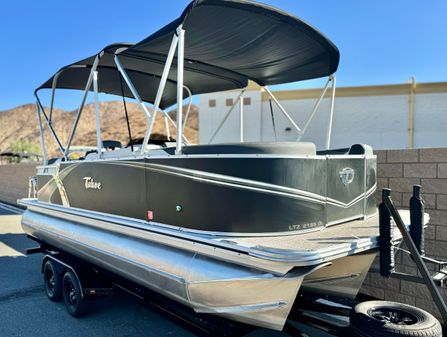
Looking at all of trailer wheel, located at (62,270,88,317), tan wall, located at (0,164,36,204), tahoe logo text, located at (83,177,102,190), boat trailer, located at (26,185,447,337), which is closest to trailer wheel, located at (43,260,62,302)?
boat trailer, located at (26,185,447,337)

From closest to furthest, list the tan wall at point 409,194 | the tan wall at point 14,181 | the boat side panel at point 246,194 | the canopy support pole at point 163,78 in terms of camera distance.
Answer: the boat side panel at point 246,194 → the canopy support pole at point 163,78 → the tan wall at point 409,194 → the tan wall at point 14,181

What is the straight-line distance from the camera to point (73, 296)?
13.8 ft

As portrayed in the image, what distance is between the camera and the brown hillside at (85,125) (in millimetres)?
39438

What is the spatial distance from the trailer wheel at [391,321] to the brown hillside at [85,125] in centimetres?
2767

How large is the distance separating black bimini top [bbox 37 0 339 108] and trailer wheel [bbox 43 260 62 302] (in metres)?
2.38

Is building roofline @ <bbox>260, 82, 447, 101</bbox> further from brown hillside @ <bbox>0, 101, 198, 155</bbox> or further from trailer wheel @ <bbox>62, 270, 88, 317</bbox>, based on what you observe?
brown hillside @ <bbox>0, 101, 198, 155</bbox>

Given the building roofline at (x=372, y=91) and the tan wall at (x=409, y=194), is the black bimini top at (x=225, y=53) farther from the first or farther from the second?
the building roofline at (x=372, y=91)

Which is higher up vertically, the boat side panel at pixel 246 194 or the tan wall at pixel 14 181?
the boat side panel at pixel 246 194

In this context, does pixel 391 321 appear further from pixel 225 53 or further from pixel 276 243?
pixel 225 53

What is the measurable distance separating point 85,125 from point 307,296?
4610cm

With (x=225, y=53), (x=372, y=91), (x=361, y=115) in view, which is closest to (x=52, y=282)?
(x=225, y=53)

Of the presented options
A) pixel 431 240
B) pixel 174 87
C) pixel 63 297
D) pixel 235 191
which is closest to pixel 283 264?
pixel 235 191

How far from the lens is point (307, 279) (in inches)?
109

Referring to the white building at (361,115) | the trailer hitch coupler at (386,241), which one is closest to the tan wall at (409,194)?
the trailer hitch coupler at (386,241)
